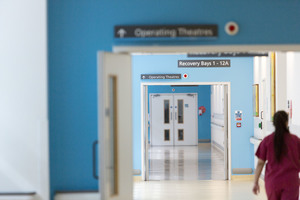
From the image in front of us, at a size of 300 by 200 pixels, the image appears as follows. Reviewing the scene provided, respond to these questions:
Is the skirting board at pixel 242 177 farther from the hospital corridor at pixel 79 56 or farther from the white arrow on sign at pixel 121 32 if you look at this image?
the white arrow on sign at pixel 121 32

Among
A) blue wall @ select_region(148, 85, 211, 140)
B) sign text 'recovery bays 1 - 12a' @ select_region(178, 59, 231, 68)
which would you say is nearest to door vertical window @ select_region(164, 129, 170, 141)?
blue wall @ select_region(148, 85, 211, 140)

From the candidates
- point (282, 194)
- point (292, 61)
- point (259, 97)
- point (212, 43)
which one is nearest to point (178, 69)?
point (259, 97)

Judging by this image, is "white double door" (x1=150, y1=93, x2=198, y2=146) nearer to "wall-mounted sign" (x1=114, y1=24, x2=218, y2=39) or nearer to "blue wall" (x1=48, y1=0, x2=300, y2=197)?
"blue wall" (x1=48, y1=0, x2=300, y2=197)

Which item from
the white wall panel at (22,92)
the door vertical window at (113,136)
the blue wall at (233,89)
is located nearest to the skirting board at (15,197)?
the white wall panel at (22,92)

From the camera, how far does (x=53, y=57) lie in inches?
225

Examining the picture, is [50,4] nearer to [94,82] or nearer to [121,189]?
[94,82]

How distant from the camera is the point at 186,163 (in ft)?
50.3

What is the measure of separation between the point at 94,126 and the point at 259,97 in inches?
259

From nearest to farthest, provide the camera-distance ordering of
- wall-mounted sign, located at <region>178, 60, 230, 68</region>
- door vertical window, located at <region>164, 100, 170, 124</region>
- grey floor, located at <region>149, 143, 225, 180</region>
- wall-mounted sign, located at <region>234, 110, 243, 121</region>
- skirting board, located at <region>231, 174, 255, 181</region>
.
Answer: wall-mounted sign, located at <region>178, 60, 230, 68</region> < skirting board, located at <region>231, 174, 255, 181</region> < wall-mounted sign, located at <region>234, 110, 243, 121</region> < grey floor, located at <region>149, 143, 225, 180</region> < door vertical window, located at <region>164, 100, 170, 124</region>

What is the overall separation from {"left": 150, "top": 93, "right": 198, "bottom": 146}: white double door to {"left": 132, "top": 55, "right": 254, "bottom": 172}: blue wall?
1065 centimetres

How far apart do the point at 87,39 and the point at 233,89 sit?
271 inches

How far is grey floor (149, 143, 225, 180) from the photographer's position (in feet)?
41.4

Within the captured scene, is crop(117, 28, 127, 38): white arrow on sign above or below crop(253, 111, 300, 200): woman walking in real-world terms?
above

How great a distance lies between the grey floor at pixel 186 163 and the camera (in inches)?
496
